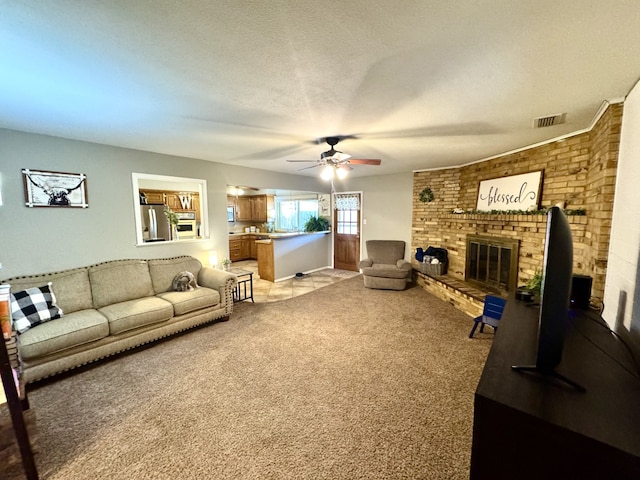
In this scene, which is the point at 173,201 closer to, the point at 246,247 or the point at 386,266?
the point at 246,247

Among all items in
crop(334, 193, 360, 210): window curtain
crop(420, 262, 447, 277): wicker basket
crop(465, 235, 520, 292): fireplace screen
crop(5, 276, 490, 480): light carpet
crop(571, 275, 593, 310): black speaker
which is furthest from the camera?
crop(334, 193, 360, 210): window curtain

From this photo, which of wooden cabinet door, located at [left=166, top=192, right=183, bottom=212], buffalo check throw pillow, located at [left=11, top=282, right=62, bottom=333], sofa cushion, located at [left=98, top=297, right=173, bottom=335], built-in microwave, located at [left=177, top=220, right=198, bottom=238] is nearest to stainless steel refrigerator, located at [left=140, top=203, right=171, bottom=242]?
sofa cushion, located at [left=98, top=297, right=173, bottom=335]

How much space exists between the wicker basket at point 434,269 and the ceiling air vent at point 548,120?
2.92 m

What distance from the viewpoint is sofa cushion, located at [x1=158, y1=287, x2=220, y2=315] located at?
10.6 ft

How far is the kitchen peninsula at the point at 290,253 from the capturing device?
5.84 metres

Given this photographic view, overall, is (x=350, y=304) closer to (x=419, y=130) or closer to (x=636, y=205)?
(x=419, y=130)

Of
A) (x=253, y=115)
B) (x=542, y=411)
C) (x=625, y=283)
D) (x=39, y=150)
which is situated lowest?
(x=542, y=411)

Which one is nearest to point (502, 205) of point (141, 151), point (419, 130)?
point (419, 130)

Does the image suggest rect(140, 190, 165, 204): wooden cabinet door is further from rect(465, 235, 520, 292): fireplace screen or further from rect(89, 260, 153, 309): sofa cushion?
rect(465, 235, 520, 292): fireplace screen

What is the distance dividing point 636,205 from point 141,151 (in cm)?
502

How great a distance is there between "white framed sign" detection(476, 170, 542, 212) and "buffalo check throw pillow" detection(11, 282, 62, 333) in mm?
5753

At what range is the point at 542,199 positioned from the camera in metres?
3.35

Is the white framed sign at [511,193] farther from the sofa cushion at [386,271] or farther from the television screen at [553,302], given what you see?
the television screen at [553,302]

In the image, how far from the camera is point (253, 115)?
7.77 ft
